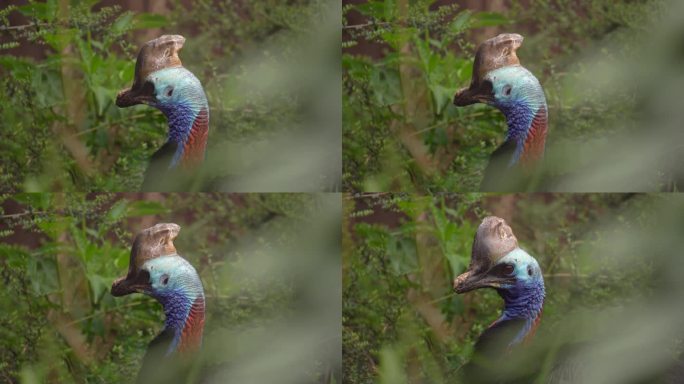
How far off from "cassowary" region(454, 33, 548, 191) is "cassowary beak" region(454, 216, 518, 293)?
136mm

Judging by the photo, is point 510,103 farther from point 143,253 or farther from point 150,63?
point 143,253

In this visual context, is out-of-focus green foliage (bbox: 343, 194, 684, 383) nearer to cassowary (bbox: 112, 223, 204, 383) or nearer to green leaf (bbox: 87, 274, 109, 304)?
cassowary (bbox: 112, 223, 204, 383)

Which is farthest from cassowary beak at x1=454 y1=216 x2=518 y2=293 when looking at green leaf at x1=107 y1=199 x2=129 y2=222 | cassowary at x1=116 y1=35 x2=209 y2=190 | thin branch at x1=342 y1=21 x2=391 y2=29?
green leaf at x1=107 y1=199 x2=129 y2=222

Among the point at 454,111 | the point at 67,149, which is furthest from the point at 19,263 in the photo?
the point at 454,111

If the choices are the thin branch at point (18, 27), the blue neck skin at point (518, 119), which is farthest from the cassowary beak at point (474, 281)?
the thin branch at point (18, 27)

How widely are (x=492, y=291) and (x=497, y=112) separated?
0.57m

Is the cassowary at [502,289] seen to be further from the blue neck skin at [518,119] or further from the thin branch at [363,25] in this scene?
the thin branch at [363,25]

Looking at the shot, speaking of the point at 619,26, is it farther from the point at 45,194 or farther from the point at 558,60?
the point at 45,194

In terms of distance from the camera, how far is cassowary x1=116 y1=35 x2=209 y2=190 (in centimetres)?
298

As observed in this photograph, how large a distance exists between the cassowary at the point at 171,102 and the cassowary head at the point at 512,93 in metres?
0.82

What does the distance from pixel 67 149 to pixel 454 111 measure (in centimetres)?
122

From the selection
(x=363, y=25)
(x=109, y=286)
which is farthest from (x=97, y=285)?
(x=363, y=25)

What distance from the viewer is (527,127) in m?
3.06

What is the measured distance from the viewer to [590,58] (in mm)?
3092
